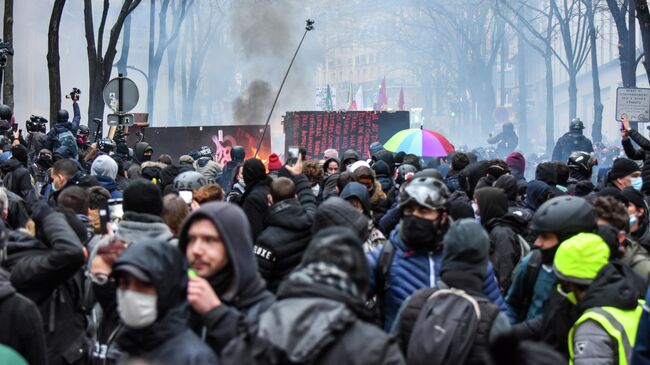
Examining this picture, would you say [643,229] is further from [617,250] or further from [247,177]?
[247,177]

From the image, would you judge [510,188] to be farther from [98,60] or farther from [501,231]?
[98,60]

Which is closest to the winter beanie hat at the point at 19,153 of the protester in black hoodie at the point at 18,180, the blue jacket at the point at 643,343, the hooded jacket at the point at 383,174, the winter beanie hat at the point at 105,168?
the protester in black hoodie at the point at 18,180

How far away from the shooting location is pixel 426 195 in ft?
17.1

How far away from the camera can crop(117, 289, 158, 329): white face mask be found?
12.0 ft

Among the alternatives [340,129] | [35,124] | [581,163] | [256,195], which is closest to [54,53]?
Answer: [35,124]

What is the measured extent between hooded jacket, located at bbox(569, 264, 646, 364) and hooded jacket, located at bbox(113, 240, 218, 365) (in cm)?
173

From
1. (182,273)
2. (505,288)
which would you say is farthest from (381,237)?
(182,273)

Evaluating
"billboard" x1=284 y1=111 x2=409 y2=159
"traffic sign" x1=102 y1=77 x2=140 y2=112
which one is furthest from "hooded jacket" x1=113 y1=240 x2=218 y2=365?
"billboard" x1=284 y1=111 x2=409 y2=159

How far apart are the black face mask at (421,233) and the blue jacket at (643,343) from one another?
109 centimetres

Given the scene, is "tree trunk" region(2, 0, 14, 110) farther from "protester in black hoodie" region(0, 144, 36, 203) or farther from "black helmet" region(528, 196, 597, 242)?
"black helmet" region(528, 196, 597, 242)

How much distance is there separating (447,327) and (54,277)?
2.18m

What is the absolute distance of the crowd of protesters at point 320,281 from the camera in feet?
11.2

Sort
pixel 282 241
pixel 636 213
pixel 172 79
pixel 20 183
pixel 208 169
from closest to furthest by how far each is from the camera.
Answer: pixel 282 241 → pixel 636 213 → pixel 20 183 → pixel 208 169 → pixel 172 79

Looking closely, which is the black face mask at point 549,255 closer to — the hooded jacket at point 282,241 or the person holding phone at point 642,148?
the hooded jacket at point 282,241
